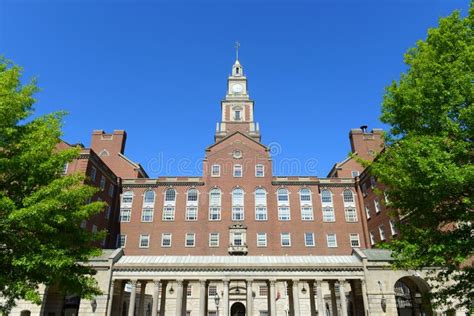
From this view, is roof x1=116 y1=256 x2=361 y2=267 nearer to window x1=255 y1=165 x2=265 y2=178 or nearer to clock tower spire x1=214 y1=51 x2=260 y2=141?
window x1=255 y1=165 x2=265 y2=178

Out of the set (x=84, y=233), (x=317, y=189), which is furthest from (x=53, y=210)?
(x=317, y=189)

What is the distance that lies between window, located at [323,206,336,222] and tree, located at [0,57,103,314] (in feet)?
115

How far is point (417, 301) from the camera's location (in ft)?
82.2

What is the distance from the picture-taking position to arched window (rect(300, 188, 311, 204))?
1791 inches

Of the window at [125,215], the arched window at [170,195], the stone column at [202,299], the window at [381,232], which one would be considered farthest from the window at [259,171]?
the stone column at [202,299]

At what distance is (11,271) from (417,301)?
88.3ft

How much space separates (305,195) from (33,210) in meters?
38.2

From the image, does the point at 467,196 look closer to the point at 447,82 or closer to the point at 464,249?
the point at 464,249

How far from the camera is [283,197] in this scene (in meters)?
45.8

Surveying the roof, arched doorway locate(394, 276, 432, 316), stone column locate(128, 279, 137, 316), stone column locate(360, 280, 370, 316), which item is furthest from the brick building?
stone column locate(360, 280, 370, 316)

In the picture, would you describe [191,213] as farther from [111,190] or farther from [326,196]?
[326,196]

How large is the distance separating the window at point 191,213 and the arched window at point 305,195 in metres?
15.1

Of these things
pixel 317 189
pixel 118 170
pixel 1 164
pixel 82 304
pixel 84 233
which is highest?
pixel 118 170

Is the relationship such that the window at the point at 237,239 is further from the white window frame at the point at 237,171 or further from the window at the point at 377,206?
the window at the point at 377,206
